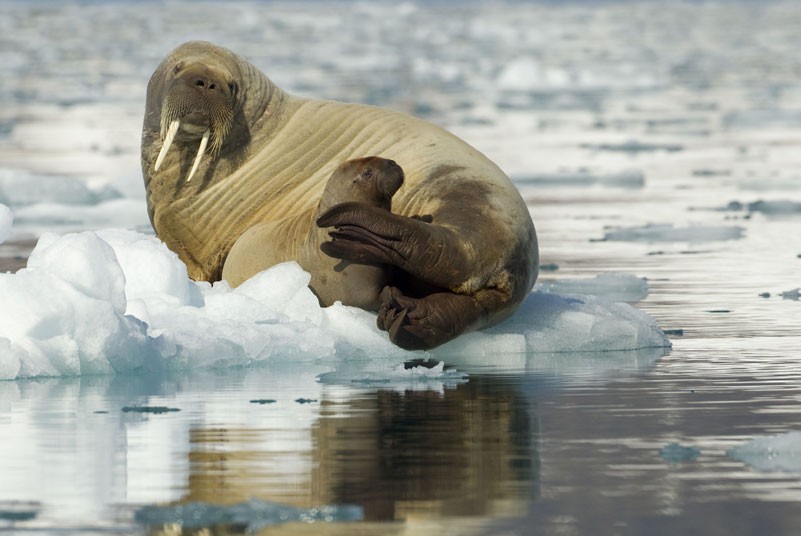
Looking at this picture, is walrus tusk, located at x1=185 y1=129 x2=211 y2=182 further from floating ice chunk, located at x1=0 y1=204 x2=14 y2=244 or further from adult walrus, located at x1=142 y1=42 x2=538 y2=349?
floating ice chunk, located at x1=0 y1=204 x2=14 y2=244

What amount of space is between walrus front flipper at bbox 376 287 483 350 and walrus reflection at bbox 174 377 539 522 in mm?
854

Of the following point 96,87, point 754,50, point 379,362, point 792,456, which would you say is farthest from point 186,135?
point 754,50

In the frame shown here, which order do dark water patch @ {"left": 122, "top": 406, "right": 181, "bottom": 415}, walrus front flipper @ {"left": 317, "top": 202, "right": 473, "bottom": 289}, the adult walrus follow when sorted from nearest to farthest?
dark water patch @ {"left": 122, "top": 406, "right": 181, "bottom": 415} → walrus front flipper @ {"left": 317, "top": 202, "right": 473, "bottom": 289} → the adult walrus

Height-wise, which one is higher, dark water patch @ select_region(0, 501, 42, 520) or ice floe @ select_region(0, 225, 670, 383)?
ice floe @ select_region(0, 225, 670, 383)

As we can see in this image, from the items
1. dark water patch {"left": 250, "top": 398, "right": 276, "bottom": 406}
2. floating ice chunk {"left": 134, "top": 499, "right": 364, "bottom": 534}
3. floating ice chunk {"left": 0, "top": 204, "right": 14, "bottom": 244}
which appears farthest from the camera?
floating ice chunk {"left": 0, "top": 204, "right": 14, "bottom": 244}

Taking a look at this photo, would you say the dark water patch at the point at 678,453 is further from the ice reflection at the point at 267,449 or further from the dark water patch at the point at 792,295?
the dark water patch at the point at 792,295

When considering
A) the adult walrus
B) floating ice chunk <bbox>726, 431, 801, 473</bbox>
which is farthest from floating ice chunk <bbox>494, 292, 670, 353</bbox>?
floating ice chunk <bbox>726, 431, 801, 473</bbox>

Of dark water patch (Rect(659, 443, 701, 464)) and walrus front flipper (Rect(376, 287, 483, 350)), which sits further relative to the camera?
walrus front flipper (Rect(376, 287, 483, 350))

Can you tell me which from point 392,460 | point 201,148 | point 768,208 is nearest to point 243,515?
point 392,460

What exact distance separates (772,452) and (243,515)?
5.15ft

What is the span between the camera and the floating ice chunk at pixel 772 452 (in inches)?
192

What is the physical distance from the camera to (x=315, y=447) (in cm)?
518

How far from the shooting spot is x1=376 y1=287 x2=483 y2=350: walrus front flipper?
6.97m

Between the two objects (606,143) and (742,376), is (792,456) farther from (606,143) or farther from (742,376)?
(606,143)
